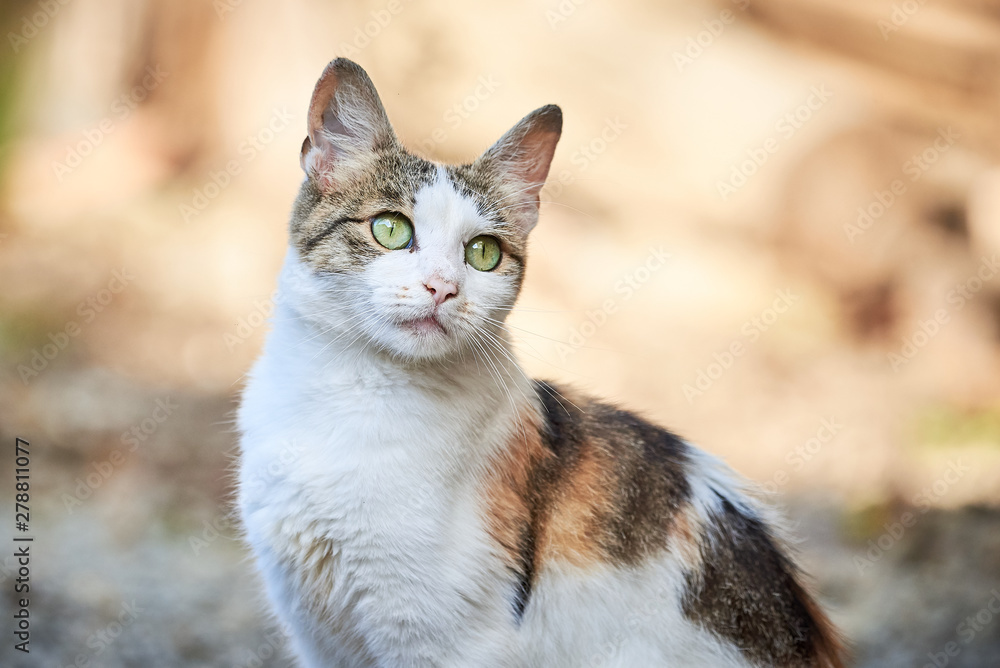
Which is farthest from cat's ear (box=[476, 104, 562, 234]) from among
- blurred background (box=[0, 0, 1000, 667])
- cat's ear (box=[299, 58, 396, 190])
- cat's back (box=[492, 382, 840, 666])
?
blurred background (box=[0, 0, 1000, 667])

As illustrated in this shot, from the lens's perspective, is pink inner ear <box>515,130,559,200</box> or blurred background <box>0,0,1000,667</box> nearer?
pink inner ear <box>515,130,559,200</box>

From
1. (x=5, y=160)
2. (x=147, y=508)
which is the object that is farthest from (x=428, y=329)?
(x=5, y=160)

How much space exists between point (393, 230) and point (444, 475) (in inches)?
26.9

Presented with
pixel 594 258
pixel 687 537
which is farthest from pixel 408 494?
pixel 594 258

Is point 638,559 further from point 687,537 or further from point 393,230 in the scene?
point 393,230

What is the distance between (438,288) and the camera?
2.08m

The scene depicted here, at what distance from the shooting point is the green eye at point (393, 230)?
2.23 meters

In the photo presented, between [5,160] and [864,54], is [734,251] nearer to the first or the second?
[864,54]

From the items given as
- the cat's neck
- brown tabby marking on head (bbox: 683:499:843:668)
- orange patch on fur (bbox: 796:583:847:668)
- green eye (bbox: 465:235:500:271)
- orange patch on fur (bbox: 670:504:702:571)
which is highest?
green eye (bbox: 465:235:500:271)

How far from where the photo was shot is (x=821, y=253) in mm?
5648

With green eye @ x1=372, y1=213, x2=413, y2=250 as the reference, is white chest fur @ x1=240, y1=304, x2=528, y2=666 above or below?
below

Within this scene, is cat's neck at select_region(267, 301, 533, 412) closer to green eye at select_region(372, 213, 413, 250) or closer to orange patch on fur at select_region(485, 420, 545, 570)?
orange patch on fur at select_region(485, 420, 545, 570)

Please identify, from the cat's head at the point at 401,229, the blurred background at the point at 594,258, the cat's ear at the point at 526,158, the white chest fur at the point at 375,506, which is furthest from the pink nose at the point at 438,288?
the blurred background at the point at 594,258

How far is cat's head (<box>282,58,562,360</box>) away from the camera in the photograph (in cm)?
214
